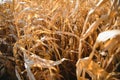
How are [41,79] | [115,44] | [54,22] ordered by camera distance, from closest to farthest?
[115,44]
[41,79]
[54,22]

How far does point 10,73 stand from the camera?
2.95ft

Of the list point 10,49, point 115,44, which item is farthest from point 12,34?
point 115,44

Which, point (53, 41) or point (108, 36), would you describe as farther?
point (53, 41)

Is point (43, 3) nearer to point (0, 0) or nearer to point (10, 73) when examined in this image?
point (0, 0)

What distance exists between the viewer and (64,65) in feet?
2.55

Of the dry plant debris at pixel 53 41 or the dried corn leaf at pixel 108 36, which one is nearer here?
the dried corn leaf at pixel 108 36

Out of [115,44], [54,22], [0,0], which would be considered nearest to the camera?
[115,44]

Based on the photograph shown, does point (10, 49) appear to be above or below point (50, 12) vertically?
below

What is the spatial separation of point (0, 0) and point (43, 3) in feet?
0.53

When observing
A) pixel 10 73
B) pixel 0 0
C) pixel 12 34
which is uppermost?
pixel 0 0

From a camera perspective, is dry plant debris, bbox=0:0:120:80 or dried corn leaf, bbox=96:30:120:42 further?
dry plant debris, bbox=0:0:120:80

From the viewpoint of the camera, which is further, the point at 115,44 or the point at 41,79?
the point at 41,79

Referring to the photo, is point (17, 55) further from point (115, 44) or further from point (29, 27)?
point (115, 44)

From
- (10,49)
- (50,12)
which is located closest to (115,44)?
(50,12)
